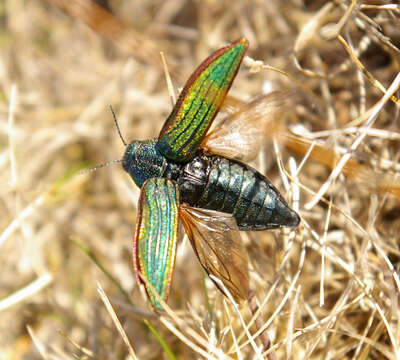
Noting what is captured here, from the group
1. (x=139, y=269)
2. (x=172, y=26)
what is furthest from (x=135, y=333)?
(x=172, y=26)

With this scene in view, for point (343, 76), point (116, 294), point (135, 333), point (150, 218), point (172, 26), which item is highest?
point (172, 26)

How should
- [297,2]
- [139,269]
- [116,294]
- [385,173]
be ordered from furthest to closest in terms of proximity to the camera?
[297,2]
[116,294]
[385,173]
[139,269]

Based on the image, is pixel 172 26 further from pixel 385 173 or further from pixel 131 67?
pixel 385 173

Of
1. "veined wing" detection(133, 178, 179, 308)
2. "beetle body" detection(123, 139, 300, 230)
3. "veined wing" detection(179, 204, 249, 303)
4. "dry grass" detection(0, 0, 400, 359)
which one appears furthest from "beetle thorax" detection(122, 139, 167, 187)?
"dry grass" detection(0, 0, 400, 359)

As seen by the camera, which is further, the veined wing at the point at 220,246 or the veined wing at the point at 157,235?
the veined wing at the point at 220,246

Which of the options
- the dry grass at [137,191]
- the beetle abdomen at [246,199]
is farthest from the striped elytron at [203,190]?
the dry grass at [137,191]

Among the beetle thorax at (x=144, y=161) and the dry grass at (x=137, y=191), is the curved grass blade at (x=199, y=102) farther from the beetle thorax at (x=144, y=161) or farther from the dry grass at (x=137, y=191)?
the dry grass at (x=137, y=191)

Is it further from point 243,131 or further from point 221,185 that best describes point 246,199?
point 243,131
